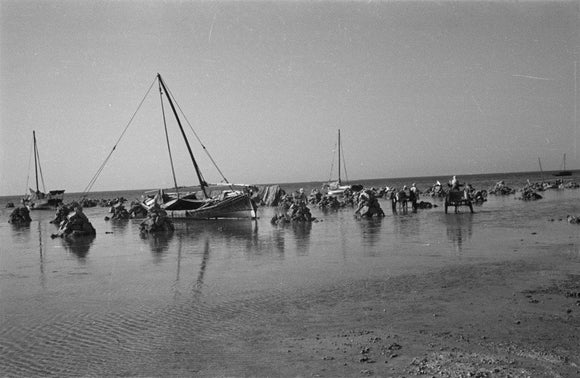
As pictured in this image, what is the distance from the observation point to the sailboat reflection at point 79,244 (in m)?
20.0

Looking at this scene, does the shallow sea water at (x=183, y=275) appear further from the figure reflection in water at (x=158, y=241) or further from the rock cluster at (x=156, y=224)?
the rock cluster at (x=156, y=224)

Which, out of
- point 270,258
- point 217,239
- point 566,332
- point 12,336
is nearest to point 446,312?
point 566,332

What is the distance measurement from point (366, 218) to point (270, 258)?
634 inches

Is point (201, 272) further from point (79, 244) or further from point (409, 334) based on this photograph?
point (79, 244)

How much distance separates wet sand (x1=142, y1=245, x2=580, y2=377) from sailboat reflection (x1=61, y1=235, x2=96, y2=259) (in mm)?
12999

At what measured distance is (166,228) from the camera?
2800cm

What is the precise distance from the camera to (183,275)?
43.8ft

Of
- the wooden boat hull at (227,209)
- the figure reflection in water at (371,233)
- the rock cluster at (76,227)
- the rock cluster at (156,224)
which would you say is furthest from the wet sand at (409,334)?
the wooden boat hull at (227,209)

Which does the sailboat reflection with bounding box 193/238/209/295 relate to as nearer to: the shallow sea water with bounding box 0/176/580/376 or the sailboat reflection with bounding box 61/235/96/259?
the shallow sea water with bounding box 0/176/580/376

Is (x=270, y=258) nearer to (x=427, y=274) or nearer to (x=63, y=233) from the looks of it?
(x=427, y=274)

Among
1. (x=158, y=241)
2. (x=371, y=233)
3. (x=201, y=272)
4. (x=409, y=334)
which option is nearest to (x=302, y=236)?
(x=371, y=233)

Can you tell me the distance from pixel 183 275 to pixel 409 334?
7.86 metres

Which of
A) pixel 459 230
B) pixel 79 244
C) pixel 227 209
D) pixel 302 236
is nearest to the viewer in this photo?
pixel 459 230

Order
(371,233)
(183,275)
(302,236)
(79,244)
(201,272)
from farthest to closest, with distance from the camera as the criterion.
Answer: (79,244) → (302,236) → (371,233) → (201,272) → (183,275)
